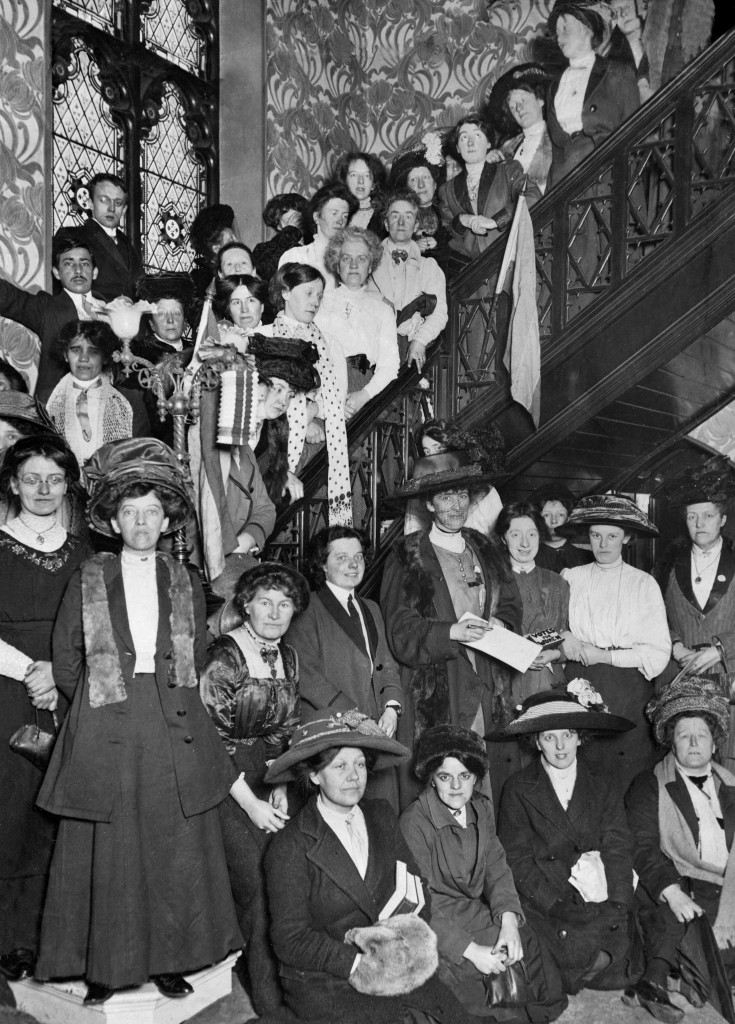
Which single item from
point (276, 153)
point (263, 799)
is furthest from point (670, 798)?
point (276, 153)

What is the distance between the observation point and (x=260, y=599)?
4059 mm

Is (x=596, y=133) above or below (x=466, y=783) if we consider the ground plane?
above

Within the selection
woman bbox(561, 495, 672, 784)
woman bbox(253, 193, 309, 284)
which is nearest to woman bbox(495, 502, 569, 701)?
woman bbox(561, 495, 672, 784)

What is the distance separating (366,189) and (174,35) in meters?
1.65

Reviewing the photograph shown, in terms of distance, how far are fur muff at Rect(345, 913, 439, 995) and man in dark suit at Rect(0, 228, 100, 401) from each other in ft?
8.64

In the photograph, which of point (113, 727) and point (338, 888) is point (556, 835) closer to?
point (338, 888)

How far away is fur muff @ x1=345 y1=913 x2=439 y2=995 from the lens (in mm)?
3420

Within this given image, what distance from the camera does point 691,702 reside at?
4.55m

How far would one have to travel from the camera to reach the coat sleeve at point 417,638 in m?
4.73

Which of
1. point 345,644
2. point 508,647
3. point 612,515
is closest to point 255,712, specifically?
point 345,644

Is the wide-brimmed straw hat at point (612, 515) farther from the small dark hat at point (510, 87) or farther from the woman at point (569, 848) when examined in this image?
the small dark hat at point (510, 87)

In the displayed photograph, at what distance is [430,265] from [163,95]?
7.16ft

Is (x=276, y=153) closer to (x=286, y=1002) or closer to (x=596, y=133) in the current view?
(x=596, y=133)

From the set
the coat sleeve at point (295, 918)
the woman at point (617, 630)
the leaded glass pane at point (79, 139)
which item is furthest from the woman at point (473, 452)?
the leaded glass pane at point (79, 139)
